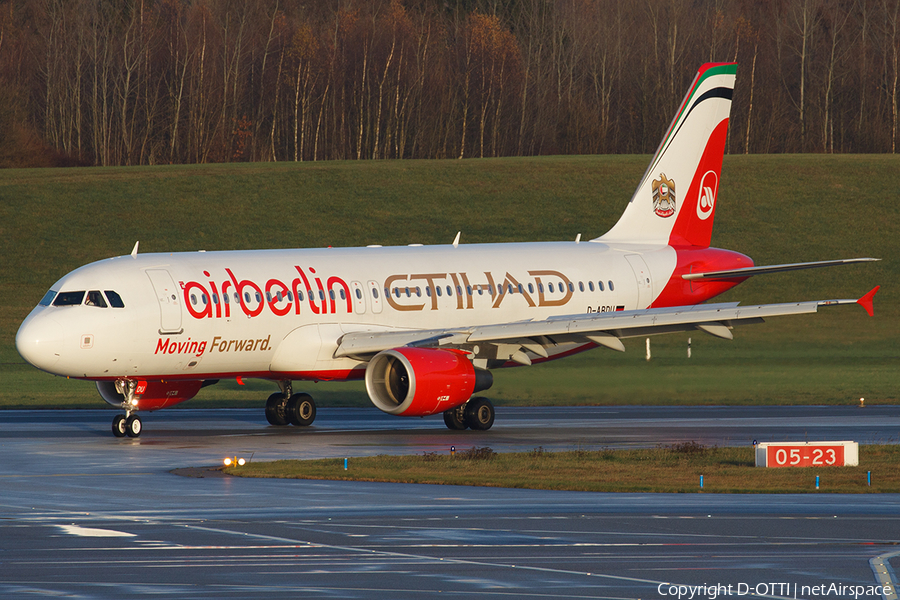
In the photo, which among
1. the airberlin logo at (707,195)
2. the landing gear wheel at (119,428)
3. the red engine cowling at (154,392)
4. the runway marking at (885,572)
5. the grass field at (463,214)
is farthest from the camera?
the grass field at (463,214)

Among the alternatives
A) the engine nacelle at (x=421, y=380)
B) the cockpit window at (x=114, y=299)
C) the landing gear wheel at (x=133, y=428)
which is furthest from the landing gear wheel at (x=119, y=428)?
the engine nacelle at (x=421, y=380)

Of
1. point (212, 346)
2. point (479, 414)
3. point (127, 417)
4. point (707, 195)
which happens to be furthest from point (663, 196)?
point (127, 417)

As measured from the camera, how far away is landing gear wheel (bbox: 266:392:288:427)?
1406 inches

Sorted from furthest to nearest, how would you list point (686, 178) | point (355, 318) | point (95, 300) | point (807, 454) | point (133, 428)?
1. point (686, 178)
2. point (355, 318)
3. point (133, 428)
4. point (95, 300)
5. point (807, 454)

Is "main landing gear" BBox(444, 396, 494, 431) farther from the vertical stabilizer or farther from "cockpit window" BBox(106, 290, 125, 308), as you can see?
the vertical stabilizer

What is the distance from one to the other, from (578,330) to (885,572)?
743 inches

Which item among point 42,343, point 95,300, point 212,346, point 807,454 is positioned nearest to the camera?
point 807,454

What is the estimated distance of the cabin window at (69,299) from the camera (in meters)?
31.5

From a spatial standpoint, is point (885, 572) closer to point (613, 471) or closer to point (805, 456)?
point (613, 471)

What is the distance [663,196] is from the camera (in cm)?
4272

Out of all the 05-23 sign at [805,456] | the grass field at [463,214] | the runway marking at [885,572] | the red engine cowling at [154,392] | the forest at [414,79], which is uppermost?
the forest at [414,79]

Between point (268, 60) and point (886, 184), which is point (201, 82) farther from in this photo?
point (886, 184)

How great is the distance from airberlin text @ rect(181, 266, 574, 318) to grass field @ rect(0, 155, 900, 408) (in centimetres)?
1794

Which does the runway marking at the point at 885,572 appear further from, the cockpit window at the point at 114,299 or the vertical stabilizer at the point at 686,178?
the vertical stabilizer at the point at 686,178
